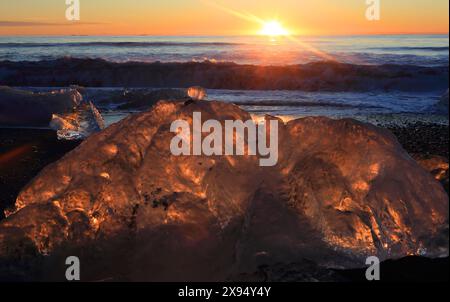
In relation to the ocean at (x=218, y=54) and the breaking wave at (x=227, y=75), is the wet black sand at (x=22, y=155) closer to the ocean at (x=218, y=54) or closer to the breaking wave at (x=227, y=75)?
the breaking wave at (x=227, y=75)

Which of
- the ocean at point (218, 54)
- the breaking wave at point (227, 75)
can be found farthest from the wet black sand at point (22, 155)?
the ocean at point (218, 54)

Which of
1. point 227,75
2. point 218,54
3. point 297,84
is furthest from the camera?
point 218,54

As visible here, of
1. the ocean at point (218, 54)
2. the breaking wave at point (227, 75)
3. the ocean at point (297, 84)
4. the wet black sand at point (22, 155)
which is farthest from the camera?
the ocean at point (218, 54)

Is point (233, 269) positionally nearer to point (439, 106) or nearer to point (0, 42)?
point (439, 106)

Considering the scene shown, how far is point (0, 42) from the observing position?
30.7m

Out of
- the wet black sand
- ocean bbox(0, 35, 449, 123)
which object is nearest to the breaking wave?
ocean bbox(0, 35, 449, 123)

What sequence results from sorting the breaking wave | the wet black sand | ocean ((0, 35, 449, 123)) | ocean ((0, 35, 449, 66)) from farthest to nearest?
ocean ((0, 35, 449, 66)) < the breaking wave < ocean ((0, 35, 449, 123)) < the wet black sand

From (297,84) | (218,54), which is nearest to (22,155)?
(297,84)

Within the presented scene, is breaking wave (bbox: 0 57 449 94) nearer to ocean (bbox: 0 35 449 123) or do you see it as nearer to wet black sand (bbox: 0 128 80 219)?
ocean (bbox: 0 35 449 123)

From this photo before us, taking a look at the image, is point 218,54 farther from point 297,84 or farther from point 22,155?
point 22,155

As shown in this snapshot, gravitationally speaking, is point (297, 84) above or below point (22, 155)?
above

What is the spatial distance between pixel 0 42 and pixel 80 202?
30972 mm

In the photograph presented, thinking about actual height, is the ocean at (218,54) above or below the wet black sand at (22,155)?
above
